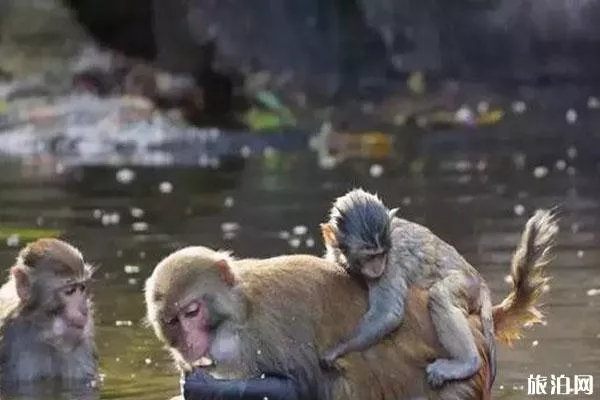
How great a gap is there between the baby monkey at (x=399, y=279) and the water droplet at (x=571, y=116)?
16249 millimetres

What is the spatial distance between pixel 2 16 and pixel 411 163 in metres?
9.50

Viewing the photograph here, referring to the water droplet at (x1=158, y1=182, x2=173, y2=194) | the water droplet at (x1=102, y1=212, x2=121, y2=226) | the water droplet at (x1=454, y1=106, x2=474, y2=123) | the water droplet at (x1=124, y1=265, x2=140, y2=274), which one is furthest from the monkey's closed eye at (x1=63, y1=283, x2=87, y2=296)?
the water droplet at (x1=454, y1=106, x2=474, y2=123)

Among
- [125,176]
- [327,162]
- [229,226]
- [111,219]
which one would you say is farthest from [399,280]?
[327,162]

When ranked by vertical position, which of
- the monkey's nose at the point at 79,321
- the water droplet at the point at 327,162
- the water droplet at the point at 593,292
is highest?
the water droplet at the point at 327,162

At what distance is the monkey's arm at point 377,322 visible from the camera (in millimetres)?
7234

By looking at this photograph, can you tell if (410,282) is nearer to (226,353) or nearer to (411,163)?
(226,353)

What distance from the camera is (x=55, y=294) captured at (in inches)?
359

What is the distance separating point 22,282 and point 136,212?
653cm

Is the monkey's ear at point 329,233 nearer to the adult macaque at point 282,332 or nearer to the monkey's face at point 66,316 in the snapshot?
the adult macaque at point 282,332

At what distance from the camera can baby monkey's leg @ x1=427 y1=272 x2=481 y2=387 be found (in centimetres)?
720

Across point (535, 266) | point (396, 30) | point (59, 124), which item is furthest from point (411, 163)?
point (535, 266)

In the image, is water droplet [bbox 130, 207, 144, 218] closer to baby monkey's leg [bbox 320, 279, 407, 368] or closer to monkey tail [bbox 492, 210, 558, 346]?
monkey tail [bbox 492, 210, 558, 346]

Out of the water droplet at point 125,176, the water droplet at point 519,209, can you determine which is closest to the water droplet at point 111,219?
the water droplet at point 125,176

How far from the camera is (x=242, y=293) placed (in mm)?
7141
